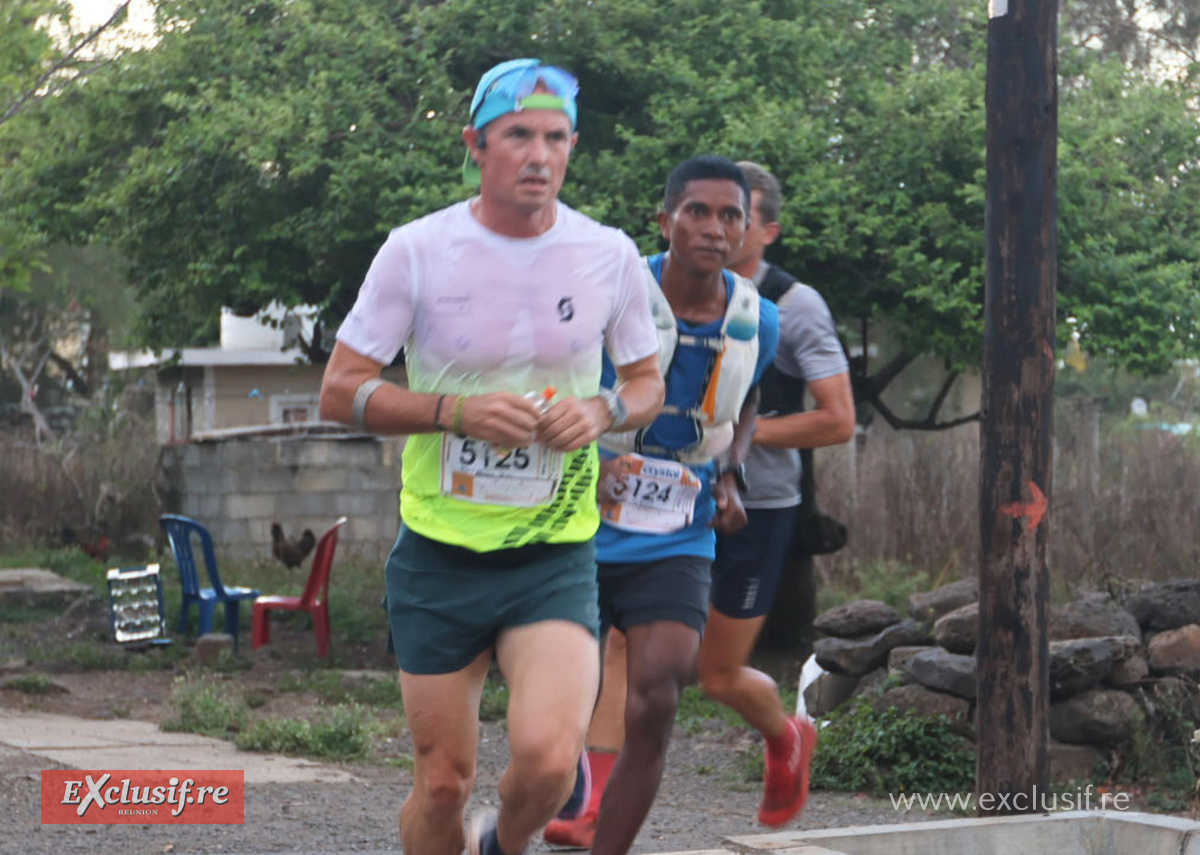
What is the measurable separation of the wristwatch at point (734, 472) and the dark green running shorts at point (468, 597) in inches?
42.2

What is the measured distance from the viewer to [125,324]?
122 feet

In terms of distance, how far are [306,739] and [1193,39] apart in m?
20.5

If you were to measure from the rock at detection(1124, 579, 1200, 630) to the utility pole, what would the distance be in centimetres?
326

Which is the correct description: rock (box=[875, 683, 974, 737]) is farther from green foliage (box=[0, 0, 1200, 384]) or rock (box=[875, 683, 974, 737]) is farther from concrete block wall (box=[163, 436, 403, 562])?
concrete block wall (box=[163, 436, 403, 562])

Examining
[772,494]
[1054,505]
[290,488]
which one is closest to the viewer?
[772,494]

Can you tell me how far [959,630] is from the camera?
9242 mm

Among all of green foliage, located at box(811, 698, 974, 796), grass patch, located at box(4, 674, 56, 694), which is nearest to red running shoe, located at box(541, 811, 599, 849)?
green foliage, located at box(811, 698, 974, 796)

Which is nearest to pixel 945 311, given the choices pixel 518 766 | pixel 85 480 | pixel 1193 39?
pixel 518 766

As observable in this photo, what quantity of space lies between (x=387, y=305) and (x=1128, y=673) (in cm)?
591

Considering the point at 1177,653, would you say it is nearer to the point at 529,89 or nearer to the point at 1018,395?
the point at 1018,395

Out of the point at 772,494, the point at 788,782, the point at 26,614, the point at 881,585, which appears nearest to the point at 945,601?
the point at 881,585

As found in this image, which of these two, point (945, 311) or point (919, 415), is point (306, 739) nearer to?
point (945, 311)

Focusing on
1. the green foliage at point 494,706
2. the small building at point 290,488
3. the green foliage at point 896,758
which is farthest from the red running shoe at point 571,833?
the small building at point 290,488

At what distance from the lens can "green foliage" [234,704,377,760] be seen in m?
9.52
